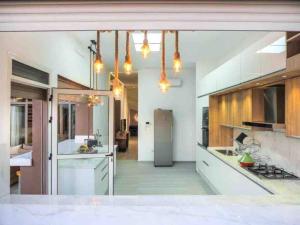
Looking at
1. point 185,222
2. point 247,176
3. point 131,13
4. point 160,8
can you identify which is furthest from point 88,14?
point 247,176

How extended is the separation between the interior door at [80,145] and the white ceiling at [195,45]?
3.89 ft

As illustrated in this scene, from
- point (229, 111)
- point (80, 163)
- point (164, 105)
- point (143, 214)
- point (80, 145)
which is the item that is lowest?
point (80, 163)

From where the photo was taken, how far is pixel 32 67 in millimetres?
2992

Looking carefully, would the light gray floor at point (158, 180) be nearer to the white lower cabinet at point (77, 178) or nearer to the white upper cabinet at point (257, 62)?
the white lower cabinet at point (77, 178)

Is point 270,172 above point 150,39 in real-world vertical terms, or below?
below

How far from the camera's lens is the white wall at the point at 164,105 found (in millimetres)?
8219

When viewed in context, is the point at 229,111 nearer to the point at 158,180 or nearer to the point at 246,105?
the point at 246,105

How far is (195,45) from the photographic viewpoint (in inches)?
215

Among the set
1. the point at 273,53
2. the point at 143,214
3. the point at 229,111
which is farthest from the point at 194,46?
the point at 143,214

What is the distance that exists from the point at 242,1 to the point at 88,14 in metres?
0.60

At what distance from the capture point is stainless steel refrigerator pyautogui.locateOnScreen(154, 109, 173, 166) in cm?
756

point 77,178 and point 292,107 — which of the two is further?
point 77,178

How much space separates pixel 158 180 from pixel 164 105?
9.99 feet

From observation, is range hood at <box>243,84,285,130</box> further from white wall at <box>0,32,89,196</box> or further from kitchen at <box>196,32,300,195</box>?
white wall at <box>0,32,89,196</box>
